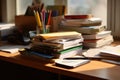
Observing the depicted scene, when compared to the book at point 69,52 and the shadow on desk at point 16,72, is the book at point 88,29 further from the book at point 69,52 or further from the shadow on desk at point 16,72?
the shadow on desk at point 16,72

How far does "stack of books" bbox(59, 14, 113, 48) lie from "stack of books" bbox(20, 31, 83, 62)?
0.11m

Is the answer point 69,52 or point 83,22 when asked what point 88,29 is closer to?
point 83,22

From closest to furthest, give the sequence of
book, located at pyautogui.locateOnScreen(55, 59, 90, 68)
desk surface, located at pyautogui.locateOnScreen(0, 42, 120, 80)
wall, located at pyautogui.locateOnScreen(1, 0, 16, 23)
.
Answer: desk surface, located at pyautogui.locateOnScreen(0, 42, 120, 80) → book, located at pyautogui.locateOnScreen(55, 59, 90, 68) → wall, located at pyautogui.locateOnScreen(1, 0, 16, 23)

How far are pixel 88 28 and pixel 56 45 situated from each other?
321 millimetres

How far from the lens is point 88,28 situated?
1.64 metres

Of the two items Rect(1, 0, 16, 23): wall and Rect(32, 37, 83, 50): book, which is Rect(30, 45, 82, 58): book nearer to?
Rect(32, 37, 83, 50): book

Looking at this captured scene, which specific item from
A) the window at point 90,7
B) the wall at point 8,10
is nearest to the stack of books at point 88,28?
the window at point 90,7

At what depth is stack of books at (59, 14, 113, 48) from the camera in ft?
5.38

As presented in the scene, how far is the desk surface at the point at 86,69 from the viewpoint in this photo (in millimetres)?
1172

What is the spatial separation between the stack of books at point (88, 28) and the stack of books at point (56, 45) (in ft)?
0.37

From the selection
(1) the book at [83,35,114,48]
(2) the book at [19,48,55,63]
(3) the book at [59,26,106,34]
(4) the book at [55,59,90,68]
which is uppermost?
(3) the book at [59,26,106,34]

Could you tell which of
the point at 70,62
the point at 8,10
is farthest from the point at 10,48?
the point at 8,10

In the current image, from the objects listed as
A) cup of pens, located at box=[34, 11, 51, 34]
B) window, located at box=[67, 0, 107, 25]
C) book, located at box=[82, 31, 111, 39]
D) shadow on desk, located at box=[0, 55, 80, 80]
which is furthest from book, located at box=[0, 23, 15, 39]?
book, located at box=[82, 31, 111, 39]

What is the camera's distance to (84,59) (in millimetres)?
1414
